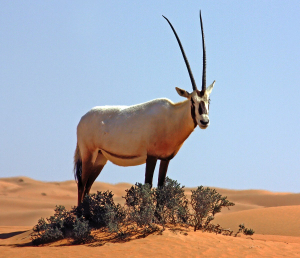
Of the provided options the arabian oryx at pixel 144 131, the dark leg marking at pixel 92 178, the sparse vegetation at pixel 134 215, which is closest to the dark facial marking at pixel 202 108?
the arabian oryx at pixel 144 131

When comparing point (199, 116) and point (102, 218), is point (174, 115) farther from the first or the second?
point (102, 218)

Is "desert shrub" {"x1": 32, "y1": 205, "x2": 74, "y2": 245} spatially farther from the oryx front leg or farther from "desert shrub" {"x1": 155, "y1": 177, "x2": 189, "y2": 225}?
"desert shrub" {"x1": 155, "y1": 177, "x2": 189, "y2": 225}

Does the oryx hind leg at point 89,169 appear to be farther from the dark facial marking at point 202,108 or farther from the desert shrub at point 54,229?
the dark facial marking at point 202,108

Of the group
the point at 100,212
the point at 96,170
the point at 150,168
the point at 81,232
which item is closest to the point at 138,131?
the point at 150,168

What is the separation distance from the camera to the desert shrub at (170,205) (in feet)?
28.4

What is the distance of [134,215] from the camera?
8227mm

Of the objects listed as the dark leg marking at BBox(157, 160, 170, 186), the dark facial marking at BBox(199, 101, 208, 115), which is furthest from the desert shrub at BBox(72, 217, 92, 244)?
the dark facial marking at BBox(199, 101, 208, 115)

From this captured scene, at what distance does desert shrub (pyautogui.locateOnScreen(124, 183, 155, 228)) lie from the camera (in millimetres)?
8188

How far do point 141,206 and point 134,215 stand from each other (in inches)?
13.8

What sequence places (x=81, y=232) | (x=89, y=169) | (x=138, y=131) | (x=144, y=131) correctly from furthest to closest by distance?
(x=89, y=169), (x=138, y=131), (x=144, y=131), (x=81, y=232)

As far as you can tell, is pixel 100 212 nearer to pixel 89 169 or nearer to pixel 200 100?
pixel 89 169

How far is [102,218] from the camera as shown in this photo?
8719 millimetres

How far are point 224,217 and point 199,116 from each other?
39.7ft

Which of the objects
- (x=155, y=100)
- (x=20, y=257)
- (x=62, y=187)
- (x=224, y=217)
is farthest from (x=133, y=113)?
(x=62, y=187)
